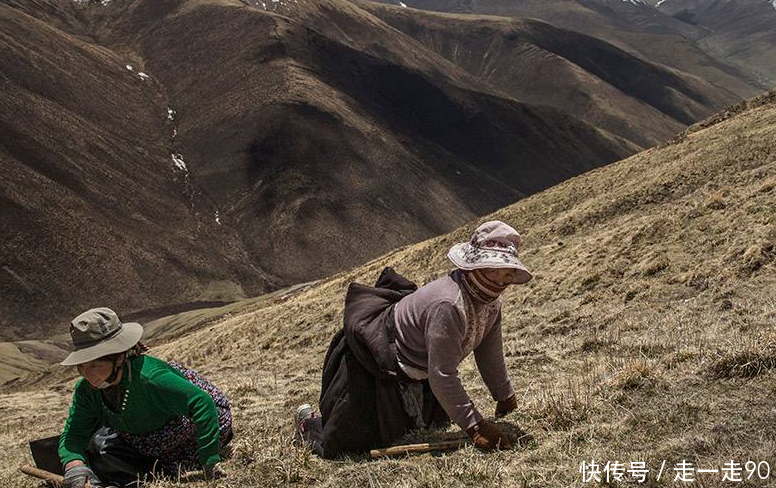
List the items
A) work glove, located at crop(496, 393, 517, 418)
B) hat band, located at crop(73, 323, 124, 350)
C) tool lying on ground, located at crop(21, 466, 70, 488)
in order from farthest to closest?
work glove, located at crop(496, 393, 517, 418) → tool lying on ground, located at crop(21, 466, 70, 488) → hat band, located at crop(73, 323, 124, 350)

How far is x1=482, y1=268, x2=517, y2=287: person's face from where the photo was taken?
478 cm

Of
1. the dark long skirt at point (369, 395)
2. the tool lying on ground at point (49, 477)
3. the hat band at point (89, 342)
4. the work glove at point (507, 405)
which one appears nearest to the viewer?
the hat band at point (89, 342)

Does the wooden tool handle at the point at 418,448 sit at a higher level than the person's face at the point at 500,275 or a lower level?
lower

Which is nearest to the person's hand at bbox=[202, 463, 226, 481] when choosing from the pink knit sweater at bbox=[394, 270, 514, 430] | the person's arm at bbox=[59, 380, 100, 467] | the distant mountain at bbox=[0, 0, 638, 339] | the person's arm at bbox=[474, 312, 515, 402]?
the person's arm at bbox=[59, 380, 100, 467]

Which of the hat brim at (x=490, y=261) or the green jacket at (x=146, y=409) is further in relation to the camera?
the green jacket at (x=146, y=409)

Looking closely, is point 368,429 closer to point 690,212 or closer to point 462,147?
point 690,212

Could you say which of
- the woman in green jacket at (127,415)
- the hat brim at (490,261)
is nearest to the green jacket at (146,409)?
the woman in green jacket at (127,415)

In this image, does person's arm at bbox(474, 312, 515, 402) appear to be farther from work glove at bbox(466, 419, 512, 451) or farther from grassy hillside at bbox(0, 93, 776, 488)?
work glove at bbox(466, 419, 512, 451)

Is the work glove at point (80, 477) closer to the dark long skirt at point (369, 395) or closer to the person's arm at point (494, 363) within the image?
the dark long skirt at point (369, 395)

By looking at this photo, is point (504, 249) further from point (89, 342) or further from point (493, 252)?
point (89, 342)

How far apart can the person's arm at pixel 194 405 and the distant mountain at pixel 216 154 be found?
75.1 meters

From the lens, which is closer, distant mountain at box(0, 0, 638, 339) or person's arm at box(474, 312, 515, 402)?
person's arm at box(474, 312, 515, 402)

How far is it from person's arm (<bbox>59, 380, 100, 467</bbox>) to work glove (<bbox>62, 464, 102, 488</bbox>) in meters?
0.17

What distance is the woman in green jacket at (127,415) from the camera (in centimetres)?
491
